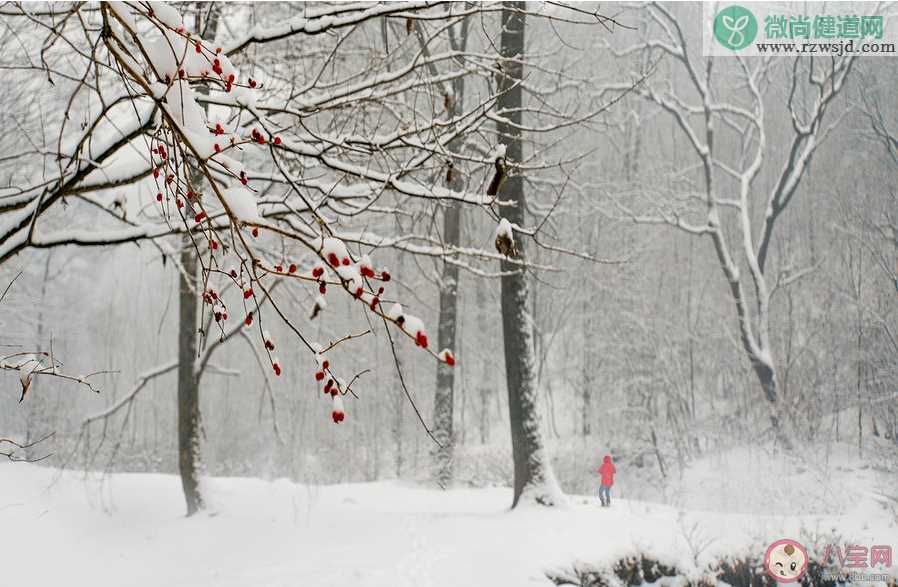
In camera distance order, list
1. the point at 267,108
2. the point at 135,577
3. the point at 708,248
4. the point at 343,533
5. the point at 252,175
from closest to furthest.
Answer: the point at 267,108 → the point at 252,175 → the point at 135,577 → the point at 343,533 → the point at 708,248

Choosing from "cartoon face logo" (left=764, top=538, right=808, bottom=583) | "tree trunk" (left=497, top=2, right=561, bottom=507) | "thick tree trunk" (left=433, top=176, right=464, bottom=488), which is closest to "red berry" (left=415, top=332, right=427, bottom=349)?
"tree trunk" (left=497, top=2, right=561, bottom=507)

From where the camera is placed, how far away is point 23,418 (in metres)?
16.8

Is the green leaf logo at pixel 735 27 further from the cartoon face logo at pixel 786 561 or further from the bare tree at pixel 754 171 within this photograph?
the cartoon face logo at pixel 786 561

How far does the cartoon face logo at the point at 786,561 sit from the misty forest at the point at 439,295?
0.10 meters

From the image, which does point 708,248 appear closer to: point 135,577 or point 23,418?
point 135,577

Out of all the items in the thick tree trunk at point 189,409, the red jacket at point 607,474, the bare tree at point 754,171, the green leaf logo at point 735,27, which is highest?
the green leaf logo at point 735,27

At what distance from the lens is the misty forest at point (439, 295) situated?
2.80 meters

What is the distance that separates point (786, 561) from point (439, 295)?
9.30m

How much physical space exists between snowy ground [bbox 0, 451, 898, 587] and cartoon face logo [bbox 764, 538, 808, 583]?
13 centimetres

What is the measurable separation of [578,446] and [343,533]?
12254mm

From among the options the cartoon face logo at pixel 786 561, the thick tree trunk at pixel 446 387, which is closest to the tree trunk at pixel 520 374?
the cartoon face logo at pixel 786 561

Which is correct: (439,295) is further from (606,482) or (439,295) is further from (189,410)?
(189,410)

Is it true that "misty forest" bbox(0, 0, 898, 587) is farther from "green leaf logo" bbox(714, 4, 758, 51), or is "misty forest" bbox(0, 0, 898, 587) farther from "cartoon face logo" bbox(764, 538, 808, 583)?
"green leaf logo" bbox(714, 4, 758, 51)

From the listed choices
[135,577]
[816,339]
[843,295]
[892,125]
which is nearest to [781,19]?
[892,125]
